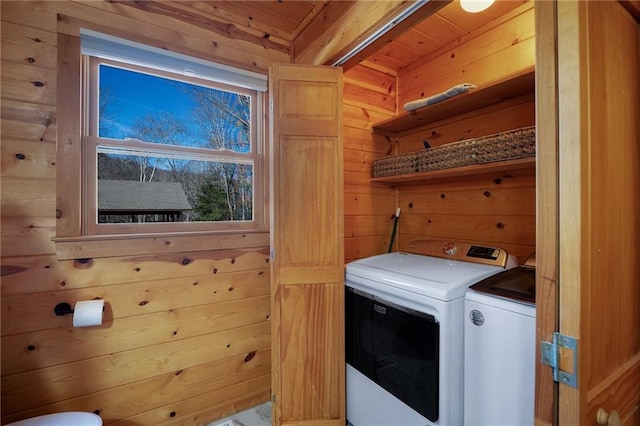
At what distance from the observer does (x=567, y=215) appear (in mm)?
581

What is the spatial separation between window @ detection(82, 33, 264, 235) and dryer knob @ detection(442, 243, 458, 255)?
119cm

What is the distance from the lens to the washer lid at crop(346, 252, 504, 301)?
3.73 ft

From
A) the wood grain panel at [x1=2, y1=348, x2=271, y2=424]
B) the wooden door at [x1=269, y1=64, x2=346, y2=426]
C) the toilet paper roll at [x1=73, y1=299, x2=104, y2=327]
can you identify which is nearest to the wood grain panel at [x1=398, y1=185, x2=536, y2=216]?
the wooden door at [x1=269, y1=64, x2=346, y2=426]

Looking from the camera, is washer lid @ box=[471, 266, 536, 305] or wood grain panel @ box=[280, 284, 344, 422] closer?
washer lid @ box=[471, 266, 536, 305]

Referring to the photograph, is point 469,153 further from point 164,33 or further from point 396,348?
point 164,33

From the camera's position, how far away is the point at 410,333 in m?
1.23

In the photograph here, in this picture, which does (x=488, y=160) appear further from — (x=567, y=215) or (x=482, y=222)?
(x=567, y=215)

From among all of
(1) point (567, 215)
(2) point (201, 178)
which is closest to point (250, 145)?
(2) point (201, 178)

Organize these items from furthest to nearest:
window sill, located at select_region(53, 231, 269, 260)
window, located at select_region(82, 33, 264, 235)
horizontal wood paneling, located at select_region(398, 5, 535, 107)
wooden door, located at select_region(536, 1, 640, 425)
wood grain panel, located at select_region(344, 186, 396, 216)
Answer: wood grain panel, located at select_region(344, 186, 396, 216), horizontal wood paneling, located at select_region(398, 5, 535, 107), window, located at select_region(82, 33, 264, 235), window sill, located at select_region(53, 231, 269, 260), wooden door, located at select_region(536, 1, 640, 425)

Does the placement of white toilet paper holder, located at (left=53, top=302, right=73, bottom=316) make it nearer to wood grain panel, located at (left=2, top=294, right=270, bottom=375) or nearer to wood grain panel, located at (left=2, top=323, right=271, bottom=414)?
wood grain panel, located at (left=2, top=294, right=270, bottom=375)

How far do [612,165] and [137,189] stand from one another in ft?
6.39

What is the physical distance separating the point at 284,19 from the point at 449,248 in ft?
5.89

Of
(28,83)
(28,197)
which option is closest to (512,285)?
(28,197)

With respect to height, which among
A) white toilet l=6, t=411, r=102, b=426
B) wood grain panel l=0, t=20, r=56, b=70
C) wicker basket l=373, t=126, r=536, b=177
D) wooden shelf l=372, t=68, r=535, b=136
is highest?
wood grain panel l=0, t=20, r=56, b=70
